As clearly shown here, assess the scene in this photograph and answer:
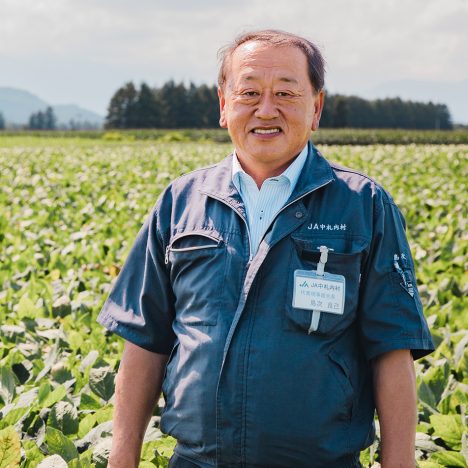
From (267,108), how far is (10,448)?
3.74 feet

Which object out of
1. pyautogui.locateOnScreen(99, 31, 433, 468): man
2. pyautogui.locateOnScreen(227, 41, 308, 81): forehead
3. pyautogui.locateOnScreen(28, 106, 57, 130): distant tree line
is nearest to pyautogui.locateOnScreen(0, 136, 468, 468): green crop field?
pyautogui.locateOnScreen(99, 31, 433, 468): man

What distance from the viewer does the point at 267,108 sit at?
1840mm

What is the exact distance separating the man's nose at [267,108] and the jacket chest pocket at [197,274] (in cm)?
33

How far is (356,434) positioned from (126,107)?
8500cm

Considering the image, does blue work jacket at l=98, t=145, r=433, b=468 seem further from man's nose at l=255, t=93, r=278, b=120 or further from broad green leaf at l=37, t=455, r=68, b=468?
broad green leaf at l=37, t=455, r=68, b=468

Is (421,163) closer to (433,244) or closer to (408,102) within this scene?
(433,244)

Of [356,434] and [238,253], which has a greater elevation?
[238,253]

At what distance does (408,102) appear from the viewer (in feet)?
379

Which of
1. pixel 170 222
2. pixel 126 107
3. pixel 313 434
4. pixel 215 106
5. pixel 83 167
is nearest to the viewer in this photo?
pixel 313 434

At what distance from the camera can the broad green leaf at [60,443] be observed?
6.61 ft

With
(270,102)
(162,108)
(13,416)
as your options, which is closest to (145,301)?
(270,102)

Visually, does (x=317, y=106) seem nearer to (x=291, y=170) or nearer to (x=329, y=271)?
(x=291, y=170)

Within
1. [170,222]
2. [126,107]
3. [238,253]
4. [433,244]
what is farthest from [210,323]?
[126,107]

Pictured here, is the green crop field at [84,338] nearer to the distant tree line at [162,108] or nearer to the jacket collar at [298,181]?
the jacket collar at [298,181]
